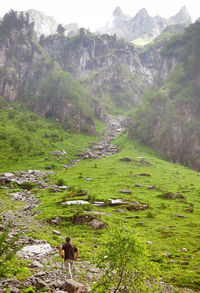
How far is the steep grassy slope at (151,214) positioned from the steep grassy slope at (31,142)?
15179mm

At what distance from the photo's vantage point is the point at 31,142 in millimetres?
78000

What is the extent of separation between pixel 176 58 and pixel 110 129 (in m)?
70.3

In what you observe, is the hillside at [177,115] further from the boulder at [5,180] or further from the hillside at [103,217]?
the boulder at [5,180]

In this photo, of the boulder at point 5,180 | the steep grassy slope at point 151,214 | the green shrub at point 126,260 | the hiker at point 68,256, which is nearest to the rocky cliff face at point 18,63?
the boulder at point 5,180

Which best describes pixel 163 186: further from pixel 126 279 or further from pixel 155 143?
pixel 155 143

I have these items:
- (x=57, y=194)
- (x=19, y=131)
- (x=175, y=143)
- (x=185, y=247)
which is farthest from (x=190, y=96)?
(x=185, y=247)

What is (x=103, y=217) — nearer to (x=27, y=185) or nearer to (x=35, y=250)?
(x=35, y=250)

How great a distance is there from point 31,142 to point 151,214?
6052cm

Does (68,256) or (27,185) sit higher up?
(68,256)

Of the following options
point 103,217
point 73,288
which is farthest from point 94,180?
point 73,288

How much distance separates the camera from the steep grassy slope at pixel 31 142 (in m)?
61.1

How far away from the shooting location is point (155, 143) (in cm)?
9788

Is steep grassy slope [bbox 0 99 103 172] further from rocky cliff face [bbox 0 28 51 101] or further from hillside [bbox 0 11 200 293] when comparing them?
rocky cliff face [bbox 0 28 51 101]

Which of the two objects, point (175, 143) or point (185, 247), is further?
point (175, 143)
